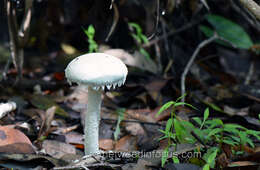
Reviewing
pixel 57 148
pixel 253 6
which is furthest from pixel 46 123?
pixel 253 6

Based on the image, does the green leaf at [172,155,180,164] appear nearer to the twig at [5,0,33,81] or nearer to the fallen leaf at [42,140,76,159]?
the fallen leaf at [42,140,76,159]

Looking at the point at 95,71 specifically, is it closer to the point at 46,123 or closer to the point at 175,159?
the point at 175,159

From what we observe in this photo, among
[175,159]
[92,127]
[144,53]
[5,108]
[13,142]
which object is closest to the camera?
[175,159]

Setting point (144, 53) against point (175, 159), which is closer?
point (175, 159)

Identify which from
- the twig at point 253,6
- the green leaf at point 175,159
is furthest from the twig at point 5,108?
the twig at point 253,6

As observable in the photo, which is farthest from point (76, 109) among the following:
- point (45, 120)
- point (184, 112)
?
point (184, 112)

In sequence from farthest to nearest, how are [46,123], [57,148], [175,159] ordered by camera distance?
[46,123] → [57,148] → [175,159]
